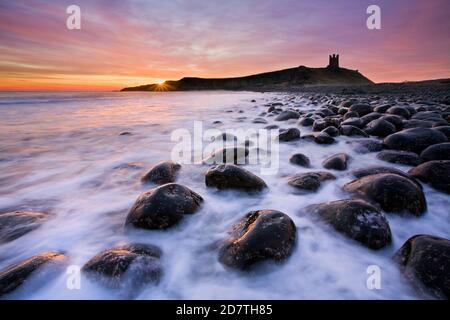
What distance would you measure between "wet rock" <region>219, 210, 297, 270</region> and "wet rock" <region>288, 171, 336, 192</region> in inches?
29.3

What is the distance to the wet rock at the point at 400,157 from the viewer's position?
8.66 ft

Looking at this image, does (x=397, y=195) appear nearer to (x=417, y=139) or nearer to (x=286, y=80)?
(x=417, y=139)

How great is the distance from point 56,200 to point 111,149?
6.33 feet

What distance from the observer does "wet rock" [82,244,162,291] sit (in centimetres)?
125

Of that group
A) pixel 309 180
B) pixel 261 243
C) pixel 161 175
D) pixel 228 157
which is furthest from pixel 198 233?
pixel 228 157

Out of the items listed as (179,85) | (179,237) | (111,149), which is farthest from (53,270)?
(179,85)

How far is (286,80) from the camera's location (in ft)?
222

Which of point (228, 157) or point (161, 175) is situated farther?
point (228, 157)

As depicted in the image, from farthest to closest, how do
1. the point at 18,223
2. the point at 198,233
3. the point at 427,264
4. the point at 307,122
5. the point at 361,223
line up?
the point at 307,122 → the point at 18,223 → the point at 198,233 → the point at 361,223 → the point at 427,264

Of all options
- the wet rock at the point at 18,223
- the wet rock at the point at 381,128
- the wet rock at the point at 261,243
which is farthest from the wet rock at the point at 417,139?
the wet rock at the point at 18,223

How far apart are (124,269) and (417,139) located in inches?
128

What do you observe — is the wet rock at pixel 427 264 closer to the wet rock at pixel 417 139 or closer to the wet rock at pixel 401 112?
the wet rock at pixel 417 139

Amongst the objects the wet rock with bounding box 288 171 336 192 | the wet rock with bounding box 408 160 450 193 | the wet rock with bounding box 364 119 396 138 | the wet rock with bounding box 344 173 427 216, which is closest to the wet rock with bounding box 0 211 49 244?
the wet rock with bounding box 288 171 336 192
